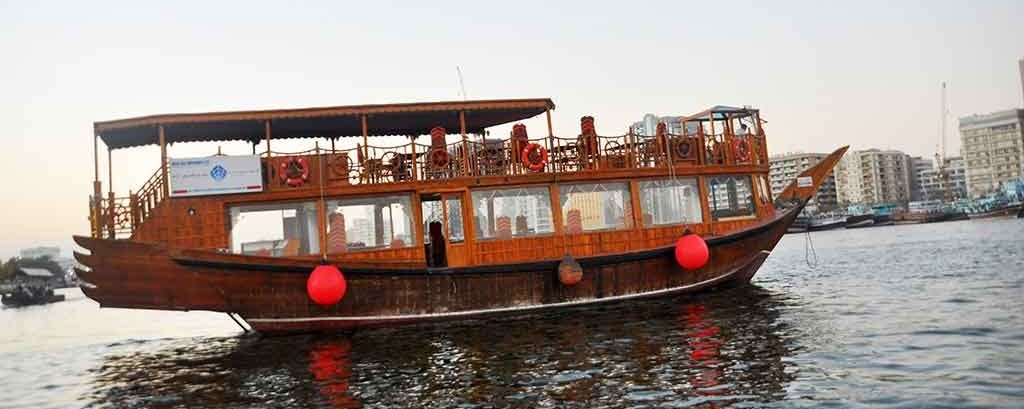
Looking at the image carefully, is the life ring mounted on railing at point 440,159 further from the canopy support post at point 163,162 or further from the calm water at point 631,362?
the canopy support post at point 163,162

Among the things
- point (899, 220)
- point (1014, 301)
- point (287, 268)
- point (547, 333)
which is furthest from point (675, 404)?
point (899, 220)

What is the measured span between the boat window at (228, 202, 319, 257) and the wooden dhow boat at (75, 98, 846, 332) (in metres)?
0.03

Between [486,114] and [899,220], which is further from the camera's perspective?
[899,220]

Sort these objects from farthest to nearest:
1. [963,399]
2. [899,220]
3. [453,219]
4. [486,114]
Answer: [899,220] → [486,114] → [453,219] → [963,399]

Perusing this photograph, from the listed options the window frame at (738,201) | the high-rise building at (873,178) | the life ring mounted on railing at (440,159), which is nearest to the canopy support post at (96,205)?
the life ring mounted on railing at (440,159)

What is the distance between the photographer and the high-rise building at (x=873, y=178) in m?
150

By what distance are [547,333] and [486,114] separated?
5564 mm

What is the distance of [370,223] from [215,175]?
9.13ft

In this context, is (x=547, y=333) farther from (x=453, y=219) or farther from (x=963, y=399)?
(x=963, y=399)

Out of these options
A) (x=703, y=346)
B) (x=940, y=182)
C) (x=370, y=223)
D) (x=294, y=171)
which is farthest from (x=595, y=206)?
(x=940, y=182)

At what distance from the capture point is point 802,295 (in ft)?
48.2

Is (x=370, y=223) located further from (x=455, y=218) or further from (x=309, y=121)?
(x=309, y=121)

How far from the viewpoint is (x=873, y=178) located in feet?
491

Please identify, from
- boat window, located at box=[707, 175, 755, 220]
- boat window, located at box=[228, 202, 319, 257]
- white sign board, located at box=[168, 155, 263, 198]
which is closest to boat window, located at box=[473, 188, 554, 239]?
boat window, located at box=[228, 202, 319, 257]
